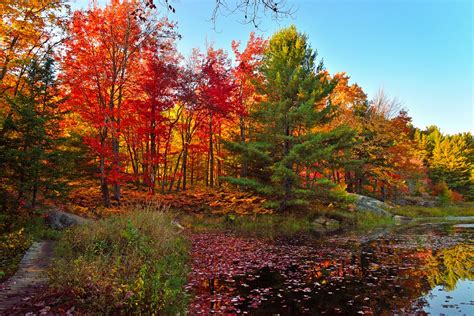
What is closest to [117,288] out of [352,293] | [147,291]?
[147,291]

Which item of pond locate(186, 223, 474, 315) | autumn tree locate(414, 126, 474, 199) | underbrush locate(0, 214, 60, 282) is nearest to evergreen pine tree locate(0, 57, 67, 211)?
underbrush locate(0, 214, 60, 282)

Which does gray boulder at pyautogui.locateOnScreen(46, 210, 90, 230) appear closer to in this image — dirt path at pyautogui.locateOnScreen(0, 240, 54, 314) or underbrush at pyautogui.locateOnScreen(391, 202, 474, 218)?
dirt path at pyautogui.locateOnScreen(0, 240, 54, 314)

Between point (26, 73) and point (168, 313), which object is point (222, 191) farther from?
point (168, 313)

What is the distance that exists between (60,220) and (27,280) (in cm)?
751

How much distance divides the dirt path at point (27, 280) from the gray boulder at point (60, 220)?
3893mm

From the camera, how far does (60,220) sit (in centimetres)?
1295

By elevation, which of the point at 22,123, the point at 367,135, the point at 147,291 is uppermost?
the point at 367,135

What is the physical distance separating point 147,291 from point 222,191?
1630 centimetres

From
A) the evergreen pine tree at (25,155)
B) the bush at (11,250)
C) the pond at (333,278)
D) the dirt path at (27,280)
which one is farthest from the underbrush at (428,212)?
the bush at (11,250)

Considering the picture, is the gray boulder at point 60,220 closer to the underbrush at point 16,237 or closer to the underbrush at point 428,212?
the underbrush at point 16,237

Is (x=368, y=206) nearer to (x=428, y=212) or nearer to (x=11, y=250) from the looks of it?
(x=428, y=212)

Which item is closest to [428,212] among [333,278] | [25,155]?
[333,278]

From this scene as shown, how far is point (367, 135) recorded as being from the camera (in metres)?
29.5

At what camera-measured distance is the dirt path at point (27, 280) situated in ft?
16.8
